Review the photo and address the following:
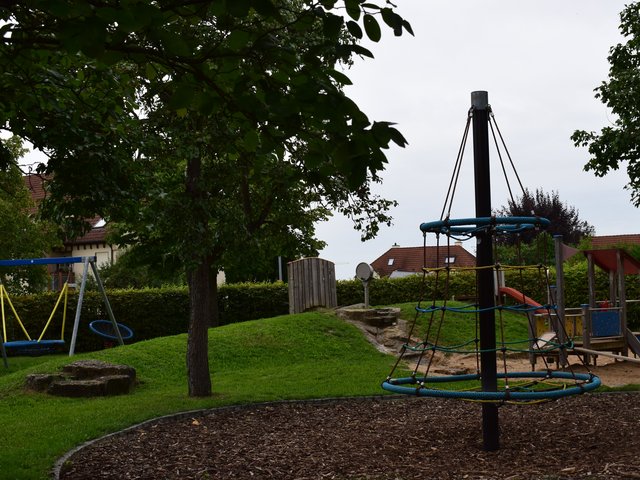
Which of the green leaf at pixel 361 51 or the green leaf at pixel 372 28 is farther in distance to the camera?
the green leaf at pixel 372 28

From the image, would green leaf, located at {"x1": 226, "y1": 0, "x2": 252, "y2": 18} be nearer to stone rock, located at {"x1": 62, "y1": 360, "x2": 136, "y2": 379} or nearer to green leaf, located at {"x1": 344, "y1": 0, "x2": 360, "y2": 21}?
green leaf, located at {"x1": 344, "y1": 0, "x2": 360, "y2": 21}

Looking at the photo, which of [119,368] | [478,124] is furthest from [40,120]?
[119,368]

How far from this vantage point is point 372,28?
4.17 metres

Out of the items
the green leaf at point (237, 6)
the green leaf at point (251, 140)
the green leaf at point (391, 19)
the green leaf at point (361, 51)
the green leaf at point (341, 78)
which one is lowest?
the green leaf at point (251, 140)

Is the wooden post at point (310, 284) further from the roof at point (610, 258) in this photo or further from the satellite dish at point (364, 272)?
the roof at point (610, 258)

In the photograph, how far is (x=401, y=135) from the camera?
13.0ft

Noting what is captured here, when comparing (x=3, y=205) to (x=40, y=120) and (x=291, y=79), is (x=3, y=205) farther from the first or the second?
(x=291, y=79)

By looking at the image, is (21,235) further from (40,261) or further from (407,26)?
(407,26)

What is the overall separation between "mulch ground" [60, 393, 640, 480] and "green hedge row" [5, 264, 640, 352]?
1418cm

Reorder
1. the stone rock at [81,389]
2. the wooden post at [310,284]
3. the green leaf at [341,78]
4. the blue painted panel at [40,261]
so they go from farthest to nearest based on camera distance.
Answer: the wooden post at [310,284]
the blue painted panel at [40,261]
the stone rock at [81,389]
the green leaf at [341,78]

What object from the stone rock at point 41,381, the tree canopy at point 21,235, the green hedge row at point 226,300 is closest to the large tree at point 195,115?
the stone rock at point 41,381

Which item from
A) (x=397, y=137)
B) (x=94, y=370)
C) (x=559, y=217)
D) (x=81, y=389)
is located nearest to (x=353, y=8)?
(x=397, y=137)

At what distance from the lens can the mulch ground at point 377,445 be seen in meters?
6.66

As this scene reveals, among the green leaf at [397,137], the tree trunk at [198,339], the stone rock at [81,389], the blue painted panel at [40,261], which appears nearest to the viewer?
the green leaf at [397,137]
